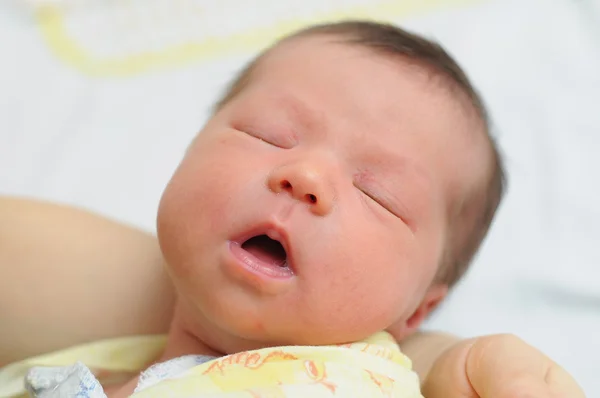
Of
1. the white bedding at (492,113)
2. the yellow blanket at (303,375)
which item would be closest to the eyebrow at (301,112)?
the yellow blanket at (303,375)

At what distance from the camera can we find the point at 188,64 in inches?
66.8

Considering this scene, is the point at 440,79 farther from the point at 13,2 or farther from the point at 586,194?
the point at 13,2

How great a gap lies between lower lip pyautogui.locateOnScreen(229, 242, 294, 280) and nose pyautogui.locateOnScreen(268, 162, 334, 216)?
7 cm

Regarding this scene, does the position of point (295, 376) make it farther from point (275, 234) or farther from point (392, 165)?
point (392, 165)

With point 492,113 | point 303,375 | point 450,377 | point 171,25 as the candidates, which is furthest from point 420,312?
point 171,25

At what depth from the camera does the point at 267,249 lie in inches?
34.3

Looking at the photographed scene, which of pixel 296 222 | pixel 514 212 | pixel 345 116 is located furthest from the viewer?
pixel 514 212

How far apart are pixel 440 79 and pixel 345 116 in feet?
0.51

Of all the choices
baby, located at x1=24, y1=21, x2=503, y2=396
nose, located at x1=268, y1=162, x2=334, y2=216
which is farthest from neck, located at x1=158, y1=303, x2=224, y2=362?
nose, located at x1=268, y1=162, x2=334, y2=216

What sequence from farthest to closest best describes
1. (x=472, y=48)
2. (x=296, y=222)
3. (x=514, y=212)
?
1. (x=472, y=48)
2. (x=514, y=212)
3. (x=296, y=222)

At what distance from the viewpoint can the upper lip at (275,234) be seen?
829 millimetres

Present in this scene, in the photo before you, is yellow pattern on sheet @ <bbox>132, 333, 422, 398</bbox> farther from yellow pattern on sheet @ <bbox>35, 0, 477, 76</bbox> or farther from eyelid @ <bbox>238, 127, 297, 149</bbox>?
yellow pattern on sheet @ <bbox>35, 0, 477, 76</bbox>

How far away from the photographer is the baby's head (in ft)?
2.77

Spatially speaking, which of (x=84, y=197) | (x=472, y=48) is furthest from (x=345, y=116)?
(x=472, y=48)
